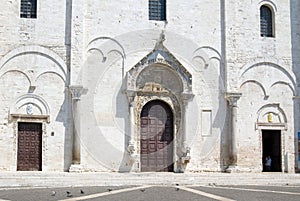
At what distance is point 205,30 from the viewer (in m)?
23.7

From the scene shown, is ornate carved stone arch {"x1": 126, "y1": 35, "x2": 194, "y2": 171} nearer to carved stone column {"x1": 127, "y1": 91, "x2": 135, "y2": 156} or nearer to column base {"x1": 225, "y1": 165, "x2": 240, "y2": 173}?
carved stone column {"x1": 127, "y1": 91, "x2": 135, "y2": 156}

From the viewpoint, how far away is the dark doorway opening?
24422 mm

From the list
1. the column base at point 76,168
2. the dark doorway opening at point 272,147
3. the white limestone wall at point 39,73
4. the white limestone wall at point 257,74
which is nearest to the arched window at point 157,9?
the white limestone wall at point 257,74

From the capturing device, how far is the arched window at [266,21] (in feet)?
80.9

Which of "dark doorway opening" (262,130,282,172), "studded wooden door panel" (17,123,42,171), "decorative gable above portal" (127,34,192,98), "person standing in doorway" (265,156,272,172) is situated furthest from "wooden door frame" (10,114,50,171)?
"person standing in doorway" (265,156,272,172)

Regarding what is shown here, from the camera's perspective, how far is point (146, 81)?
22969 mm

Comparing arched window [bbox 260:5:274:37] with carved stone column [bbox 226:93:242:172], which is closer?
carved stone column [bbox 226:93:242:172]

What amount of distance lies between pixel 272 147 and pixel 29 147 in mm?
11415

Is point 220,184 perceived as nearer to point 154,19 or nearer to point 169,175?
point 169,175

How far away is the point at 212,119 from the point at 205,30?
4076mm

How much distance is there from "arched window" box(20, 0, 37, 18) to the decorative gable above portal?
4.85 meters

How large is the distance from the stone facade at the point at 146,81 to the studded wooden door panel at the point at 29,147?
26cm

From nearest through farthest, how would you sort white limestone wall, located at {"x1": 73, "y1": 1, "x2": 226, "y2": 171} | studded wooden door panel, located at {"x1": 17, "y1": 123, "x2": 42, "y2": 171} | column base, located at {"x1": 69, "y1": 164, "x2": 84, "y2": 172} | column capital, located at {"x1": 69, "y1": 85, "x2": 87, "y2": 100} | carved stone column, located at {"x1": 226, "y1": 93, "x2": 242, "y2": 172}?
column base, located at {"x1": 69, "y1": 164, "x2": 84, "y2": 172} < studded wooden door panel, located at {"x1": 17, "y1": 123, "x2": 42, "y2": 171} < column capital, located at {"x1": 69, "y1": 85, "x2": 87, "y2": 100} < white limestone wall, located at {"x1": 73, "y1": 1, "x2": 226, "y2": 171} < carved stone column, located at {"x1": 226, "y1": 93, "x2": 242, "y2": 172}

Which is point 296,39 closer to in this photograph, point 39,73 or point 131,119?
point 131,119
